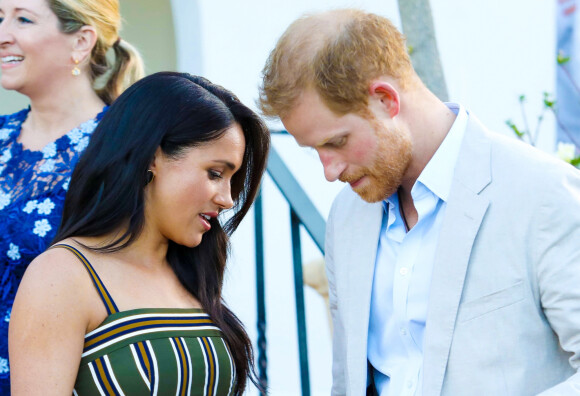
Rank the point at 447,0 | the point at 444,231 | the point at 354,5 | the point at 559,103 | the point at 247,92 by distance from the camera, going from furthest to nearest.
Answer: the point at 559,103 < the point at 447,0 < the point at 247,92 < the point at 354,5 < the point at 444,231

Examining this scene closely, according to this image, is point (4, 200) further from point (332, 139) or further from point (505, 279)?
point (505, 279)

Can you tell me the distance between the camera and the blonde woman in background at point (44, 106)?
2408 mm

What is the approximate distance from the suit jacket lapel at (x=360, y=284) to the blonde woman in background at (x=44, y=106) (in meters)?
0.90

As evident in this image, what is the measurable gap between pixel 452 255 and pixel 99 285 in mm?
850

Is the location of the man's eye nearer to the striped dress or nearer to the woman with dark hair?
the woman with dark hair

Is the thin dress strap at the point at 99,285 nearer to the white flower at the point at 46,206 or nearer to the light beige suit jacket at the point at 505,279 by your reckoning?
the white flower at the point at 46,206

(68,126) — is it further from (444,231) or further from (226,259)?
(444,231)

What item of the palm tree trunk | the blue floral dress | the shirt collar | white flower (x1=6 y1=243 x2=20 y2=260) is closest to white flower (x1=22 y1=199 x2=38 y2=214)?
the blue floral dress

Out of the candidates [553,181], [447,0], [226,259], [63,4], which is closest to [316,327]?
[447,0]

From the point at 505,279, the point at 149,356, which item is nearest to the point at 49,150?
the point at 149,356

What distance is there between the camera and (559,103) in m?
5.99

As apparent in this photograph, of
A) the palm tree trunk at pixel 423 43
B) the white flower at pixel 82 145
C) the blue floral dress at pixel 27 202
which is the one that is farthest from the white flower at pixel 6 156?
the palm tree trunk at pixel 423 43

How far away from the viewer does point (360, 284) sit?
214 centimetres

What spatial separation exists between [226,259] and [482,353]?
933 millimetres
